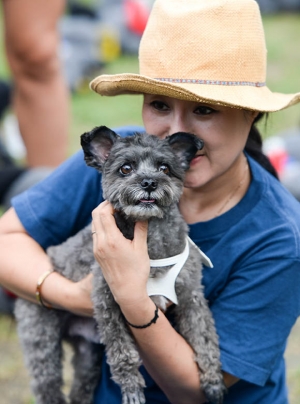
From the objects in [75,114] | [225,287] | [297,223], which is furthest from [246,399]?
[75,114]

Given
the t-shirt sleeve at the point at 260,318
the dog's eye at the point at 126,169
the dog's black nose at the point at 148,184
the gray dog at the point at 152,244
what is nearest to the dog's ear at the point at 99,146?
the gray dog at the point at 152,244

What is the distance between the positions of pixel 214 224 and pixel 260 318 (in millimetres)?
466

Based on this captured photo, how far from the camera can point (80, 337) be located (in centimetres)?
334

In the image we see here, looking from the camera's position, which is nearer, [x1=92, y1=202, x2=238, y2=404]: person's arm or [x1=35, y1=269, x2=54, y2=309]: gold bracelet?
[x1=92, y1=202, x2=238, y2=404]: person's arm

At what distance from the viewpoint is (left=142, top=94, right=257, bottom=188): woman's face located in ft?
9.23

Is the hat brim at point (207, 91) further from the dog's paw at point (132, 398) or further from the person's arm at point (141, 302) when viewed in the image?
the dog's paw at point (132, 398)

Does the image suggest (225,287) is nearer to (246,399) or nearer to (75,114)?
(246,399)

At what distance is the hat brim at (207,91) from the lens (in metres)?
2.63

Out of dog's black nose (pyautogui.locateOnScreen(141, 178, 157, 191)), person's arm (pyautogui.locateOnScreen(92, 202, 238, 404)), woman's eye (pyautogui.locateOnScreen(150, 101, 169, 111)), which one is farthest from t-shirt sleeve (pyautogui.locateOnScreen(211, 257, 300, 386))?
woman's eye (pyautogui.locateOnScreen(150, 101, 169, 111))

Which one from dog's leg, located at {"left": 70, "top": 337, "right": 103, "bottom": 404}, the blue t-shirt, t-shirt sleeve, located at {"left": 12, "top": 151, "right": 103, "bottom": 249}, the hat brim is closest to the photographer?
the hat brim

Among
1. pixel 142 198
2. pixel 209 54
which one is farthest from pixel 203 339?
pixel 209 54

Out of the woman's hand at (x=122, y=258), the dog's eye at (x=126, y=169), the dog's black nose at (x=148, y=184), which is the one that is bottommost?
the woman's hand at (x=122, y=258)

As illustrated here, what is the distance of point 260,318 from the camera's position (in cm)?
286

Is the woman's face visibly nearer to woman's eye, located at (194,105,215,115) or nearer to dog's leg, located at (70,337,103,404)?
woman's eye, located at (194,105,215,115)
